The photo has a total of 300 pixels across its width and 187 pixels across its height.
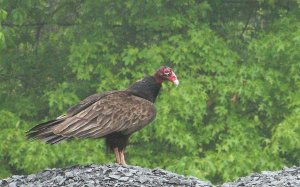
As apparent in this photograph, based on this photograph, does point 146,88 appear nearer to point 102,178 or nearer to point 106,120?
point 106,120

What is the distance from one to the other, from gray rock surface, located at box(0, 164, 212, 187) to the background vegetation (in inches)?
172

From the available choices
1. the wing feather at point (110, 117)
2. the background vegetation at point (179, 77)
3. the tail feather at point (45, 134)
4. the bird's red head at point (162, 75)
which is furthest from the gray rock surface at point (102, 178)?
the background vegetation at point (179, 77)

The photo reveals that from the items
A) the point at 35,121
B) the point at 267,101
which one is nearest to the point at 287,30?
the point at 267,101

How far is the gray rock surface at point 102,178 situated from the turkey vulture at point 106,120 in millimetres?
412

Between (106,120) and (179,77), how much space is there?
529cm

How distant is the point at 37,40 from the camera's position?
17.5 metres

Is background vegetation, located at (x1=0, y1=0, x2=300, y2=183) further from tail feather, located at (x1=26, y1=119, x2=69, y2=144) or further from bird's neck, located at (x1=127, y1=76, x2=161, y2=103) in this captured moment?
tail feather, located at (x1=26, y1=119, x2=69, y2=144)

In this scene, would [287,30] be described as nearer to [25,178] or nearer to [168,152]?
[168,152]

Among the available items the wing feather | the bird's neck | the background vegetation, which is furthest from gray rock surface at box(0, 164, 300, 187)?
the background vegetation

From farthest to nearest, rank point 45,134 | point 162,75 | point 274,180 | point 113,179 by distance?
point 162,75 < point 274,180 < point 45,134 < point 113,179

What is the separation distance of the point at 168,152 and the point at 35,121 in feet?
7.93

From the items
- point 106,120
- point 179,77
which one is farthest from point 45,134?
point 179,77

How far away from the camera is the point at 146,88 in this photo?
1080cm

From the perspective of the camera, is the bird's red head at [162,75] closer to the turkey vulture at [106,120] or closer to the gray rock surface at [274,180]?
the turkey vulture at [106,120]
